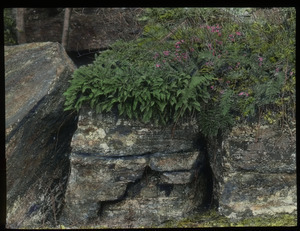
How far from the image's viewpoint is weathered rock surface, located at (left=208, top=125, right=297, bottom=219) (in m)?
6.65

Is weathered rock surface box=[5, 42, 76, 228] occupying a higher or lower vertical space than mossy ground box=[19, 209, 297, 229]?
higher

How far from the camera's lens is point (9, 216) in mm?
7090

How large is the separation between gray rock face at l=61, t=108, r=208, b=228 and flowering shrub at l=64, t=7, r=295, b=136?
355mm

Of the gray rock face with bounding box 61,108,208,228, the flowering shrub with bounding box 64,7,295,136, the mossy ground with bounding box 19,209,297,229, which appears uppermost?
the flowering shrub with bounding box 64,7,295,136

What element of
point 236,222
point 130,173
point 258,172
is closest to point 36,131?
point 130,173

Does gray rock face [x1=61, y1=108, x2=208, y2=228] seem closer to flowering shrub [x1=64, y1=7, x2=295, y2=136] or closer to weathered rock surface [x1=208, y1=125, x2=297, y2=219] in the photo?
flowering shrub [x1=64, y1=7, x2=295, y2=136]

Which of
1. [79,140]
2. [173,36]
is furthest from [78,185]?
[173,36]

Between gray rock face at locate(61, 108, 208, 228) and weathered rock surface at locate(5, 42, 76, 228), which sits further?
gray rock face at locate(61, 108, 208, 228)

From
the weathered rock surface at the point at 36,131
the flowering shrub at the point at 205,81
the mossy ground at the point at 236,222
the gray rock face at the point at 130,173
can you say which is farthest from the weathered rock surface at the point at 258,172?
the weathered rock surface at the point at 36,131

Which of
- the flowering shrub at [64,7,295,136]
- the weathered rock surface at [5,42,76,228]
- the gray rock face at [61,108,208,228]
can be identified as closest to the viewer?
the flowering shrub at [64,7,295,136]

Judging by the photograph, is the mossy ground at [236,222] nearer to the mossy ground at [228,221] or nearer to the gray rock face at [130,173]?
the mossy ground at [228,221]

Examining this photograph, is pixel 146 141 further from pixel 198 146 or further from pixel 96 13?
pixel 96 13

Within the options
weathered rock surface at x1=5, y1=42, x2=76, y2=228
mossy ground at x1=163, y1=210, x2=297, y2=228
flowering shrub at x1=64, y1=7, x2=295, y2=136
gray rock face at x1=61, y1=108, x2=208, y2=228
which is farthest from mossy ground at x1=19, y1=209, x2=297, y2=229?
flowering shrub at x1=64, y1=7, x2=295, y2=136

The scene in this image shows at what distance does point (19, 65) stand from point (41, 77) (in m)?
0.62
